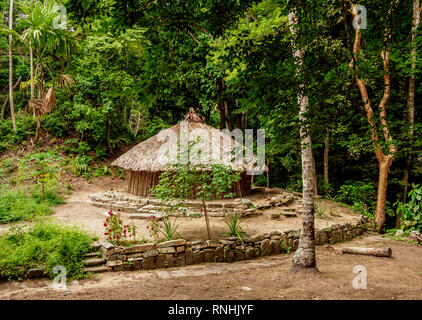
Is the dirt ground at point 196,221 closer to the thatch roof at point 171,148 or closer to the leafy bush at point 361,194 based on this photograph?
the leafy bush at point 361,194

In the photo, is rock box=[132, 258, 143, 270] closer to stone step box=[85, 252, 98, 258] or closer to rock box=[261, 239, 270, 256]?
stone step box=[85, 252, 98, 258]

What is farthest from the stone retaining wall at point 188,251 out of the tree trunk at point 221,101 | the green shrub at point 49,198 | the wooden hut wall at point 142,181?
the tree trunk at point 221,101

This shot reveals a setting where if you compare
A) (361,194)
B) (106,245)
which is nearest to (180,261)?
(106,245)

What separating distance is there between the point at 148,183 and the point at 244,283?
7.26 m

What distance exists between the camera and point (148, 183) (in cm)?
1132

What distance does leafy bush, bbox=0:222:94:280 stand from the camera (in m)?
4.87

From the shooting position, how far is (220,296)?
4062mm

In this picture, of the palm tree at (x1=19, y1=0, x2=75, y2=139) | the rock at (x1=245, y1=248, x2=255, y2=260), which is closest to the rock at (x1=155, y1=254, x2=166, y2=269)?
the rock at (x1=245, y1=248, x2=255, y2=260)

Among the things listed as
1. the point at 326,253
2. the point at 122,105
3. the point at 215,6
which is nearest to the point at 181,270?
the point at 326,253

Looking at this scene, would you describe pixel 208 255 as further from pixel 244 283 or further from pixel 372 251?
pixel 372 251

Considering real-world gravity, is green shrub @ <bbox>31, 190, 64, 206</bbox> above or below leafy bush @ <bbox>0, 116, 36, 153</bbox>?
below

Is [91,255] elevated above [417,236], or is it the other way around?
[91,255]

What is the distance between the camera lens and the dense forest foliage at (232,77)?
3.48 m

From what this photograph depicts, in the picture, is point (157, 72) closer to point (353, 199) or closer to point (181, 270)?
point (181, 270)
